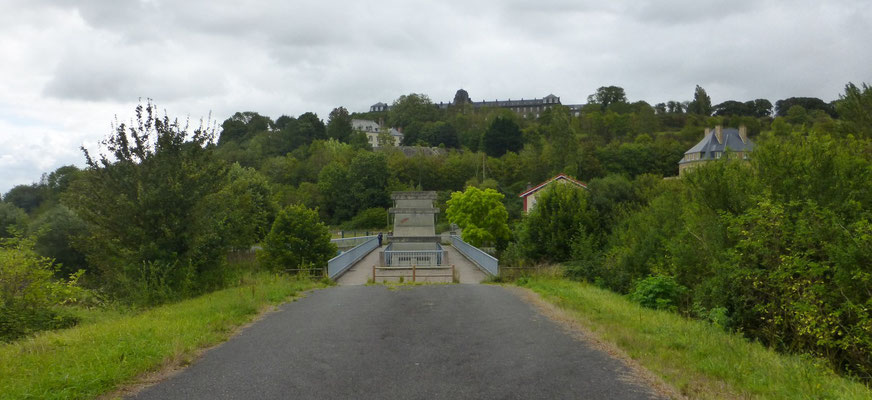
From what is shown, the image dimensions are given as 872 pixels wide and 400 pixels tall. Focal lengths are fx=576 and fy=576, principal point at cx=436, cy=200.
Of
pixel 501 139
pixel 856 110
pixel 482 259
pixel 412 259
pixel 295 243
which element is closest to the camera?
pixel 856 110

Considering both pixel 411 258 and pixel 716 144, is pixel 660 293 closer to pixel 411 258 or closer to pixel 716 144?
pixel 411 258

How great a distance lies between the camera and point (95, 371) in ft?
21.8

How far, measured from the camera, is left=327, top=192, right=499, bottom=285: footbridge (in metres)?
25.1

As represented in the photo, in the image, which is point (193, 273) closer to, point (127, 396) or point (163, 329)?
point (163, 329)

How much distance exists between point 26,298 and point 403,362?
839 cm

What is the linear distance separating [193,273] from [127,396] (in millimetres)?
9489

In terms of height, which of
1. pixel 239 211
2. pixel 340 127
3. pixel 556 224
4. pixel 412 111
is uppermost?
pixel 412 111

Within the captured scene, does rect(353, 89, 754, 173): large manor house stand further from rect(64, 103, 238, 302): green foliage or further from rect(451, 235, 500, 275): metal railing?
rect(64, 103, 238, 302): green foliage

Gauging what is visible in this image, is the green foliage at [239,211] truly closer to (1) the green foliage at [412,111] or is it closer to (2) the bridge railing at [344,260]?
(2) the bridge railing at [344,260]

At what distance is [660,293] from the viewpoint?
15.3 meters

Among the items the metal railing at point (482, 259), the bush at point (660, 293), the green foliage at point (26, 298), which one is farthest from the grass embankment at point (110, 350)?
the metal railing at point (482, 259)

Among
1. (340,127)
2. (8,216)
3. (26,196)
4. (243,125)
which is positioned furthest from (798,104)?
(26,196)

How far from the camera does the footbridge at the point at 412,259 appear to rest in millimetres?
25094

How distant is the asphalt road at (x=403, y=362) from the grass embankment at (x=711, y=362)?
21.8 inches
